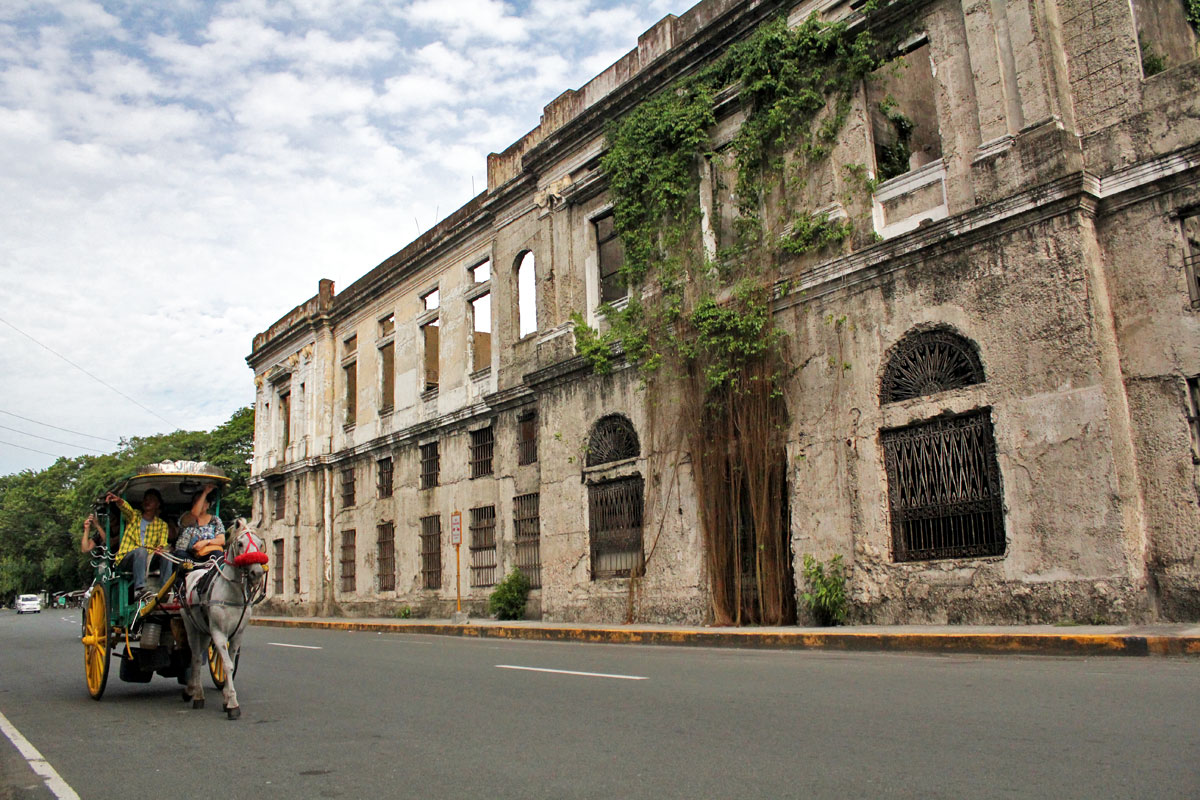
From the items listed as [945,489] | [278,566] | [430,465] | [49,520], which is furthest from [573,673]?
[49,520]

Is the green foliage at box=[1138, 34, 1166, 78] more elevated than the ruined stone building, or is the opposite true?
the green foliage at box=[1138, 34, 1166, 78]

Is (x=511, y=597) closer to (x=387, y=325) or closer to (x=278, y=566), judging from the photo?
(x=387, y=325)

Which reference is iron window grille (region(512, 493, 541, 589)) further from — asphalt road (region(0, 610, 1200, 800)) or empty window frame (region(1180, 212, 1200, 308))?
empty window frame (region(1180, 212, 1200, 308))

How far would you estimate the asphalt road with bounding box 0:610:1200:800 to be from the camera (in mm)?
4246

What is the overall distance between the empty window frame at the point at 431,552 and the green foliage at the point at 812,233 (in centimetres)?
1238

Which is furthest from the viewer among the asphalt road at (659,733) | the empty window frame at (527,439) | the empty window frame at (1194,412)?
the empty window frame at (527,439)

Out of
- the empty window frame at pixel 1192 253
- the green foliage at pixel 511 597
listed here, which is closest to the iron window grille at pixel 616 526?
the green foliage at pixel 511 597

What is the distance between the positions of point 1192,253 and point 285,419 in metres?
28.0

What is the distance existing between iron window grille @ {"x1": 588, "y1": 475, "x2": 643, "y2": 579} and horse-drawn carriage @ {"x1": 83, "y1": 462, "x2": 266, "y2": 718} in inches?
333

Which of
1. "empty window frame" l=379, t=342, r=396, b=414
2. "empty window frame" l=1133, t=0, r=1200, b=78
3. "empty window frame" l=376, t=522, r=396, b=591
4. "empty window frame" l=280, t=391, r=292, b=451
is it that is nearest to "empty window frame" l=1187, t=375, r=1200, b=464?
"empty window frame" l=1133, t=0, r=1200, b=78

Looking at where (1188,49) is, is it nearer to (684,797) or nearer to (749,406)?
(749,406)

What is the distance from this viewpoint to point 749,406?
14172 mm

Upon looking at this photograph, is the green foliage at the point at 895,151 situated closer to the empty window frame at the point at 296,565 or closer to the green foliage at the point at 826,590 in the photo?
the green foliage at the point at 826,590

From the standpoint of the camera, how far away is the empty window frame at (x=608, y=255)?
59.0 ft
